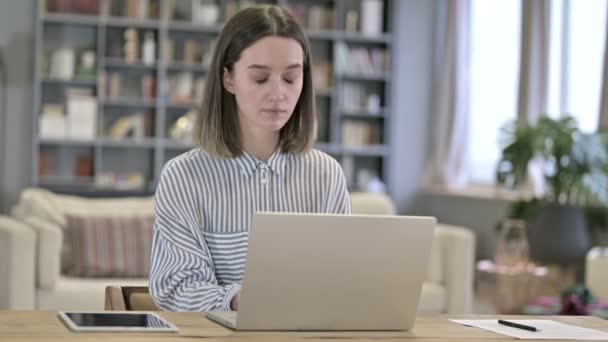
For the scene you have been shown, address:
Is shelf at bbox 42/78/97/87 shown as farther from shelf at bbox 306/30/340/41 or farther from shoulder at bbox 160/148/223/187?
shoulder at bbox 160/148/223/187

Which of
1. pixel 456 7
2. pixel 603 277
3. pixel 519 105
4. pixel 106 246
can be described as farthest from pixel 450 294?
pixel 456 7

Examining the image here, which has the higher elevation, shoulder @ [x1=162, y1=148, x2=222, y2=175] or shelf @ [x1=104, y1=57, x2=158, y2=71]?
shelf @ [x1=104, y1=57, x2=158, y2=71]

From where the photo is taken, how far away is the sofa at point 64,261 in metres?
4.77

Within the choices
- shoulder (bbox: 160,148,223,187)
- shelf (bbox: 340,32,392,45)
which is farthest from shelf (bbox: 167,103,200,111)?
shoulder (bbox: 160,148,223,187)

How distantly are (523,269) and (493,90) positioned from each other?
7.18 feet

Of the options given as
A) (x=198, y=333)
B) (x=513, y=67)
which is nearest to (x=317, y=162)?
(x=198, y=333)

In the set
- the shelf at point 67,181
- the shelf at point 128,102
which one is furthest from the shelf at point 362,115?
the shelf at point 67,181

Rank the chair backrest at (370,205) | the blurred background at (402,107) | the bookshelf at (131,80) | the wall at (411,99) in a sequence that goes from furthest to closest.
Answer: the wall at (411,99) < the bookshelf at (131,80) < the blurred background at (402,107) < the chair backrest at (370,205)

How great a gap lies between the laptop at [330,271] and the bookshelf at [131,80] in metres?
6.18

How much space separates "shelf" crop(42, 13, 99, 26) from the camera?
806cm

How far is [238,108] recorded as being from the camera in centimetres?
231

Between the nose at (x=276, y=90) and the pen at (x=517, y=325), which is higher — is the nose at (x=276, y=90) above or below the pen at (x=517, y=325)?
above

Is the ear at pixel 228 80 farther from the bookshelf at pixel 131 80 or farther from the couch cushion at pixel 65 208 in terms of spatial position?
the bookshelf at pixel 131 80

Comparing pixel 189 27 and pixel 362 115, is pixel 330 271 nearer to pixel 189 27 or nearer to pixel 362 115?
pixel 189 27
